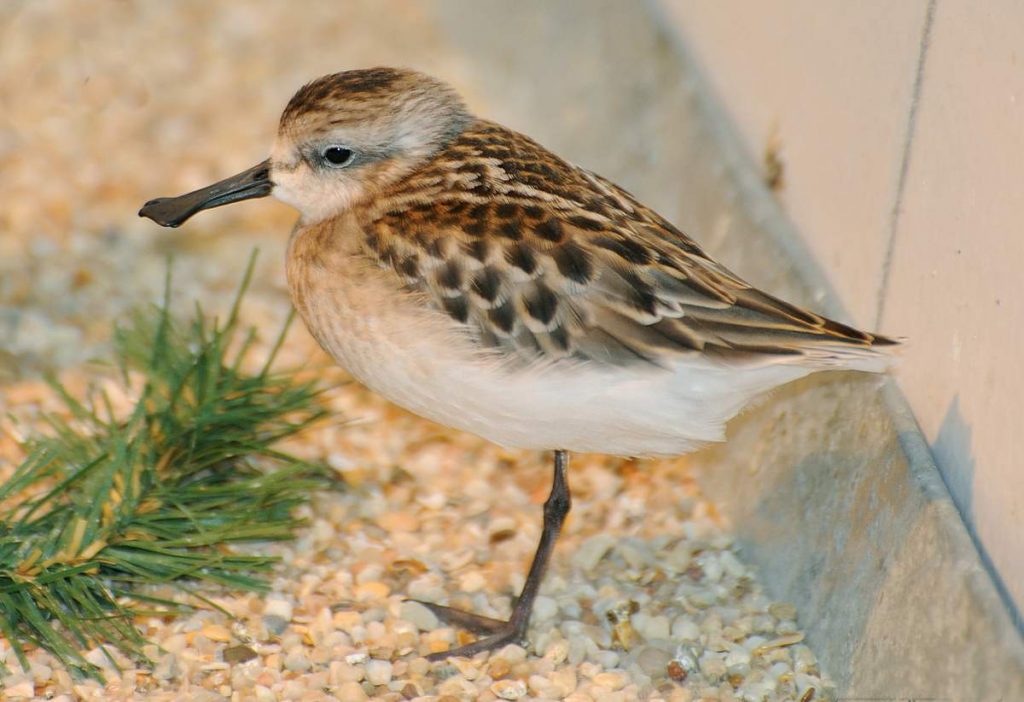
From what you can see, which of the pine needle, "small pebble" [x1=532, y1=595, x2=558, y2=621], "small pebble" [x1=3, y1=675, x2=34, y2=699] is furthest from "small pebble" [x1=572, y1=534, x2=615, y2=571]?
"small pebble" [x1=3, y1=675, x2=34, y2=699]

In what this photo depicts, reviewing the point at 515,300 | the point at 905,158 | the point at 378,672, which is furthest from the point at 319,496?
the point at 905,158

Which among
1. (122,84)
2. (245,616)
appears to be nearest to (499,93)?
(122,84)

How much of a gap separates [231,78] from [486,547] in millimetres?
3465

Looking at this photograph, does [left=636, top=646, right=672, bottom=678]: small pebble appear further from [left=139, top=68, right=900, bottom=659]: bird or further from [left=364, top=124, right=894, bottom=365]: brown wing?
[left=364, top=124, right=894, bottom=365]: brown wing

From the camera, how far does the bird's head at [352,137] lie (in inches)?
163

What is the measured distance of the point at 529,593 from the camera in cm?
432

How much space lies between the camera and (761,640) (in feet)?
13.7

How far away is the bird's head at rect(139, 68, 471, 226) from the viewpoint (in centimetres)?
415

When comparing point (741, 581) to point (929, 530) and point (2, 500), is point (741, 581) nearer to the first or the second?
point (929, 530)

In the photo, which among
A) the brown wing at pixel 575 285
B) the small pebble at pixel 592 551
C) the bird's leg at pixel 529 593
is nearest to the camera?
the brown wing at pixel 575 285

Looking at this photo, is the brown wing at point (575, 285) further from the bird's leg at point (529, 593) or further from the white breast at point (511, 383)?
the bird's leg at point (529, 593)

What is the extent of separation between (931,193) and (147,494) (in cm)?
254

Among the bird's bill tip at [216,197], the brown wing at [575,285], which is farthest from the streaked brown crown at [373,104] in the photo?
the brown wing at [575,285]

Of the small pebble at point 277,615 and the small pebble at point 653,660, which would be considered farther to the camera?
the small pebble at point 277,615
